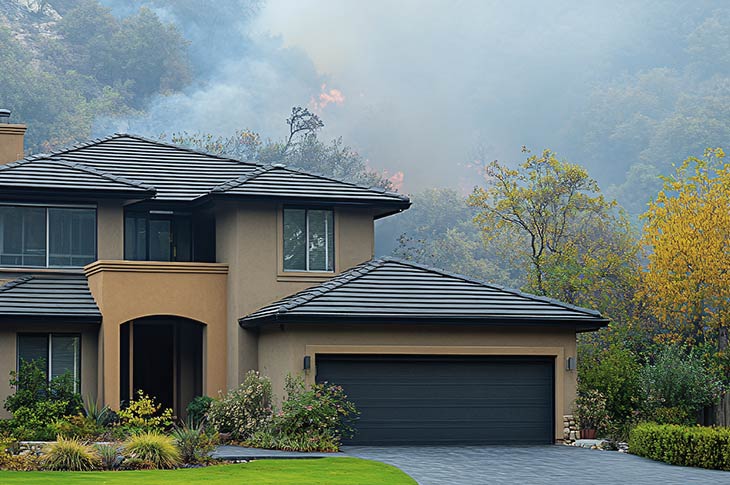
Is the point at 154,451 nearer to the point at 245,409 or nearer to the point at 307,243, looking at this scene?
the point at 245,409

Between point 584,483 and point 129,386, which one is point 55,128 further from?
point 584,483

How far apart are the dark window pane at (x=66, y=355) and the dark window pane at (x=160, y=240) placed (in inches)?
142

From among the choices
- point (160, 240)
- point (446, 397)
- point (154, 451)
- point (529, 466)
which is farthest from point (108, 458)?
point (160, 240)

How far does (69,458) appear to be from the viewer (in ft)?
64.2

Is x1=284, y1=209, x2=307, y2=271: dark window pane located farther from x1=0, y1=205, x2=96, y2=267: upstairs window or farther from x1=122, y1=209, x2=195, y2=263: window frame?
x1=0, y1=205, x2=96, y2=267: upstairs window

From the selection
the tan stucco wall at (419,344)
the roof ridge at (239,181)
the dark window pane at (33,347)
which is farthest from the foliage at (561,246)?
the dark window pane at (33,347)

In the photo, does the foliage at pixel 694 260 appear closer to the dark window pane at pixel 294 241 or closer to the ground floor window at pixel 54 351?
the dark window pane at pixel 294 241

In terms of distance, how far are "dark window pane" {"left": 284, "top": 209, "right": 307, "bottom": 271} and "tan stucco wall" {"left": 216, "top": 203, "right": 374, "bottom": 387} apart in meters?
0.22

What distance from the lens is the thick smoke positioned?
387 ft

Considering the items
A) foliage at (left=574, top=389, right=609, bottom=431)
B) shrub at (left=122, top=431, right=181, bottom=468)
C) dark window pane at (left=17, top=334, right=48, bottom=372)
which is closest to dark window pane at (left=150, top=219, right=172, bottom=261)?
dark window pane at (left=17, top=334, right=48, bottom=372)

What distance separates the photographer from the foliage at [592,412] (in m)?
26.0

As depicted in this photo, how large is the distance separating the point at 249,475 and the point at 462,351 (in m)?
8.02

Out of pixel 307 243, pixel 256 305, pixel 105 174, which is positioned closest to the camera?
pixel 256 305

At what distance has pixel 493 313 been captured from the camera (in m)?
25.4
